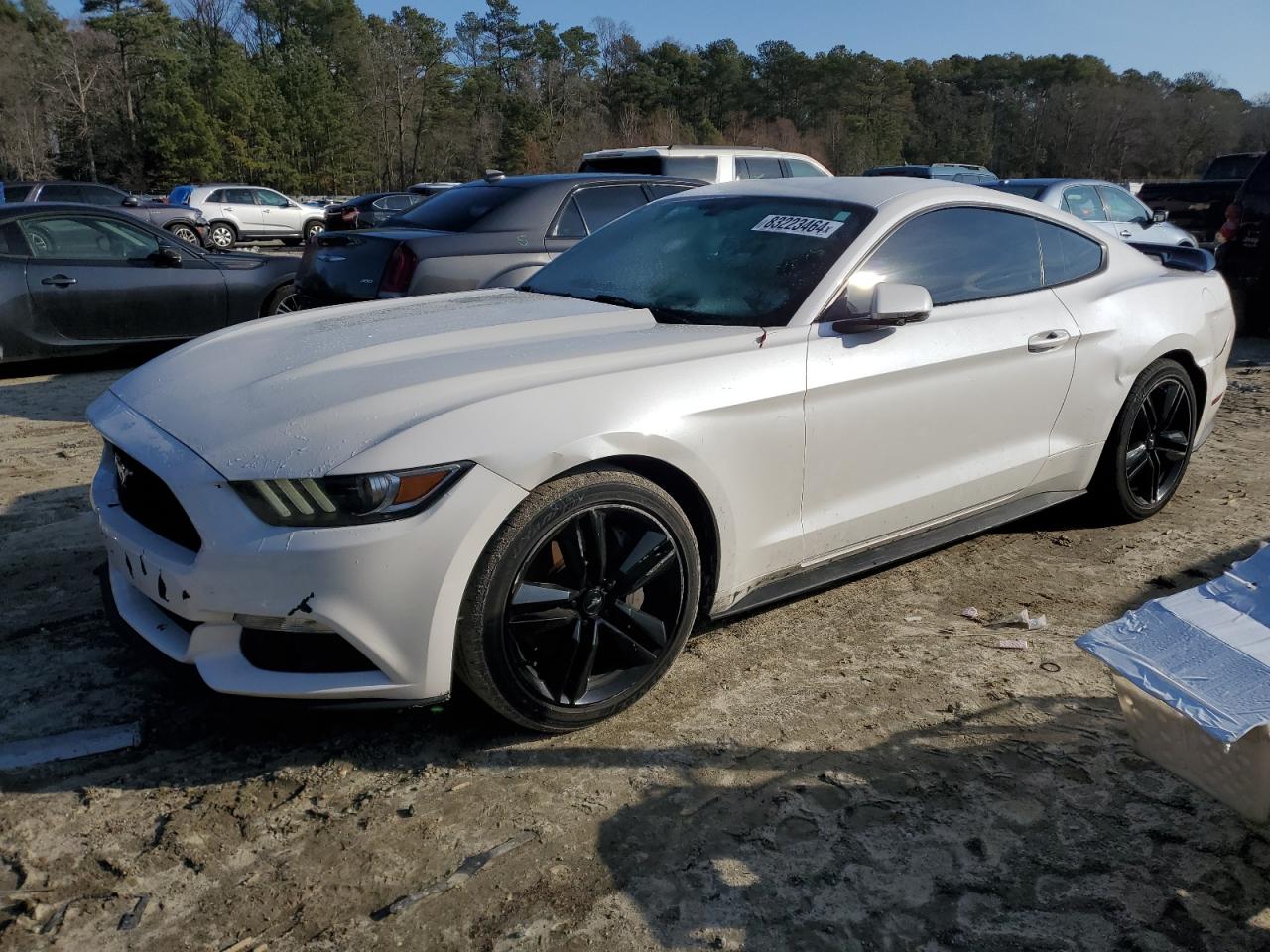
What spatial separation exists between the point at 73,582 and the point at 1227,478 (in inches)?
222

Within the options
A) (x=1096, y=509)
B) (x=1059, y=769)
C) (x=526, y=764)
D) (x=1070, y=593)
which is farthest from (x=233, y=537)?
(x=1096, y=509)

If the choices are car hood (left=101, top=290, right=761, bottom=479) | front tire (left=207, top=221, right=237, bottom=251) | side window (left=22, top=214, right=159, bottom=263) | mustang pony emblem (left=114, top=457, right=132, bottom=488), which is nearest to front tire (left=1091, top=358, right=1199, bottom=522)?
car hood (left=101, top=290, right=761, bottom=479)

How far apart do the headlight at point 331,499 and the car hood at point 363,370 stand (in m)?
0.03

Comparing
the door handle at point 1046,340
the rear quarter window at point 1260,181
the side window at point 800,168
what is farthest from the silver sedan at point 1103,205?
the door handle at point 1046,340

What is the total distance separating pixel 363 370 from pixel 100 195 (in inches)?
983

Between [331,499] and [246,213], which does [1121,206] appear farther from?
[246,213]

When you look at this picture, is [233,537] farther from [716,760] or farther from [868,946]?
[868,946]

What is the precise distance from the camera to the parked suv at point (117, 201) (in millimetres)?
21969

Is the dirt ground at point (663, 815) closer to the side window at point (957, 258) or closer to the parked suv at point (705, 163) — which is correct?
the side window at point (957, 258)

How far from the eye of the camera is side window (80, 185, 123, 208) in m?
23.5

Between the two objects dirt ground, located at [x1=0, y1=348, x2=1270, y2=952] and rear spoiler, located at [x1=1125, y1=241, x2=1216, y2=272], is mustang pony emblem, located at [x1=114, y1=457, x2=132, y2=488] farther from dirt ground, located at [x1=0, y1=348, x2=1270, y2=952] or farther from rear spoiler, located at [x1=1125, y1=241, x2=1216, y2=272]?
rear spoiler, located at [x1=1125, y1=241, x2=1216, y2=272]

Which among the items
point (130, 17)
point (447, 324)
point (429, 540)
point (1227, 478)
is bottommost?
point (1227, 478)

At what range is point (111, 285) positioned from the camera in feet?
25.1

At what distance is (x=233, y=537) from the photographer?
244 centimetres
